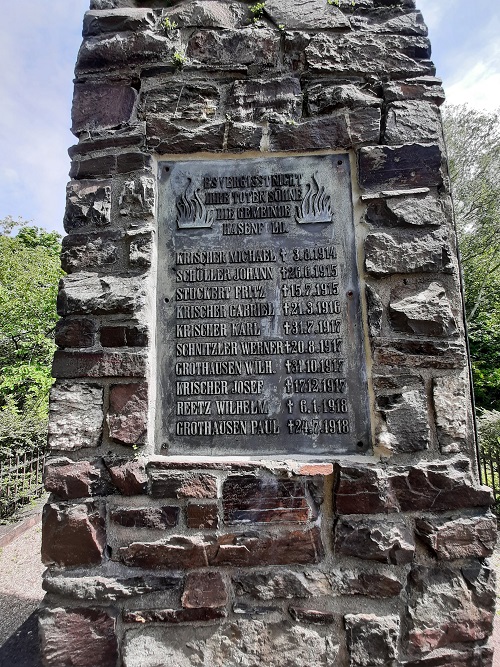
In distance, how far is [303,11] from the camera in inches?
81.7

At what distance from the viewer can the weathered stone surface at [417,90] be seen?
1.97 m

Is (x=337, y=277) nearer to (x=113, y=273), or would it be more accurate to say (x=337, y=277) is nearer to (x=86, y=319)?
(x=113, y=273)

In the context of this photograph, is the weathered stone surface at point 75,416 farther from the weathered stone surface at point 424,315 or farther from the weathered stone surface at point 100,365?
the weathered stone surface at point 424,315

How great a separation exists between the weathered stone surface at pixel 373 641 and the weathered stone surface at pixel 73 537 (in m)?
0.99

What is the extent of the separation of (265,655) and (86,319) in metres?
1.46

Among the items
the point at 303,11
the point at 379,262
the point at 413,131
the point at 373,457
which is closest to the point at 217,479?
the point at 373,457

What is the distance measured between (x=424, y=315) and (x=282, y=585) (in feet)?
3.89

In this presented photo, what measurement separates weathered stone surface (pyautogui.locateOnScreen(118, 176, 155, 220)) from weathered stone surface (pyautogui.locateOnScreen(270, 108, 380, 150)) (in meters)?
0.60

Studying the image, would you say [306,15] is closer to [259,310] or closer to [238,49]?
[238,49]

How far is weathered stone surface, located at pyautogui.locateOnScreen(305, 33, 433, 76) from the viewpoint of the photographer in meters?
1.99

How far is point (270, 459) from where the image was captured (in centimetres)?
173

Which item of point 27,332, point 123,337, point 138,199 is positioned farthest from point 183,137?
point 27,332

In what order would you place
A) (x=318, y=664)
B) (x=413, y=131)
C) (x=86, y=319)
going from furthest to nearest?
(x=413, y=131), (x=86, y=319), (x=318, y=664)

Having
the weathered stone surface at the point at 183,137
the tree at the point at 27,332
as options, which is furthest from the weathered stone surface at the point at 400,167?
the tree at the point at 27,332
